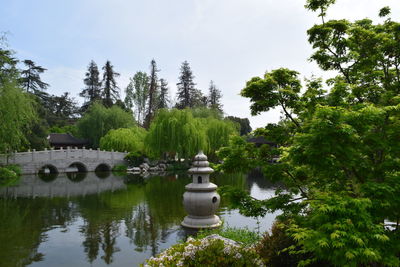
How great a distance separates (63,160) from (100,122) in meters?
8.81

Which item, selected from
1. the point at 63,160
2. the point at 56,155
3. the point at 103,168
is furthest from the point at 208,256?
the point at 103,168

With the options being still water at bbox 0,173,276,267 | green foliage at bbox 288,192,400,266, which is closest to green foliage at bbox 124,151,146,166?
still water at bbox 0,173,276,267

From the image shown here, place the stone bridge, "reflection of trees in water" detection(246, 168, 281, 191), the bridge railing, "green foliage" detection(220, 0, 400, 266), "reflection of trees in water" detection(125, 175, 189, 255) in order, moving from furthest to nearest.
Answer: the stone bridge, the bridge railing, "reflection of trees in water" detection(246, 168, 281, 191), "reflection of trees in water" detection(125, 175, 189, 255), "green foliage" detection(220, 0, 400, 266)

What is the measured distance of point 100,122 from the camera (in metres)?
36.2

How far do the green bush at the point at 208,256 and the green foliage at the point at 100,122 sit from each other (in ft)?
110

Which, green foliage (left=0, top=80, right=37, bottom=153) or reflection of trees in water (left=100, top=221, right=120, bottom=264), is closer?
reflection of trees in water (left=100, top=221, right=120, bottom=264)

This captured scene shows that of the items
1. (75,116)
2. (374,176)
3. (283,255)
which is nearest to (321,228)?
(374,176)

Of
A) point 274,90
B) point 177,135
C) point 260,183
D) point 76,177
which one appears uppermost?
point 177,135

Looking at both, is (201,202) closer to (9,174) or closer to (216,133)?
(9,174)

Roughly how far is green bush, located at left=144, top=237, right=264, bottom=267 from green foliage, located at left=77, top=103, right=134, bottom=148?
33.5 metres

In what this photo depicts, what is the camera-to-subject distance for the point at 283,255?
471cm

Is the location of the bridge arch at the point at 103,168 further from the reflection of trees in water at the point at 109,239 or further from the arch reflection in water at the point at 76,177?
the reflection of trees in water at the point at 109,239

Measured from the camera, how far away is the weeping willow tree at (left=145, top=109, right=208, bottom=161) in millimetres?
27406

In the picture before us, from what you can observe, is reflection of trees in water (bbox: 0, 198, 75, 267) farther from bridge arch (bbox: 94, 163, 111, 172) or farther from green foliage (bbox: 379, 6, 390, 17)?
bridge arch (bbox: 94, 163, 111, 172)
